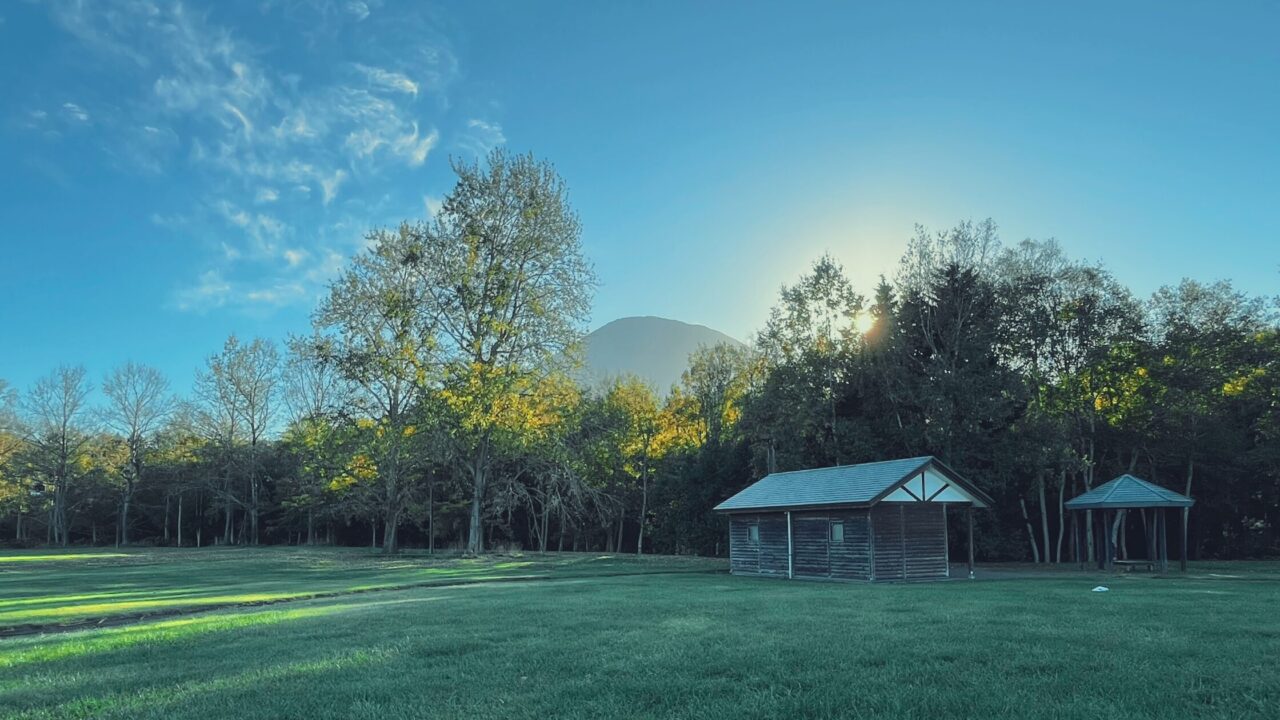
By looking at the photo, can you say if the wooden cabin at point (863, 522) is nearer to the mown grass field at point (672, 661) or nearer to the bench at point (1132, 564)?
the bench at point (1132, 564)

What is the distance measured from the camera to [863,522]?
87.9ft

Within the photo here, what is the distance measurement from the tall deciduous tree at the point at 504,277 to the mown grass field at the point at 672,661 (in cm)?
2433

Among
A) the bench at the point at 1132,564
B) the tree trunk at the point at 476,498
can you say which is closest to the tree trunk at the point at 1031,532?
the bench at the point at 1132,564

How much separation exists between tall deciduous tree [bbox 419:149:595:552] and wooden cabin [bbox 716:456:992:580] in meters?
15.0

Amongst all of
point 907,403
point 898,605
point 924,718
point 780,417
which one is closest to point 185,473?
point 780,417

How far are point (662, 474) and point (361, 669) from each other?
45873mm

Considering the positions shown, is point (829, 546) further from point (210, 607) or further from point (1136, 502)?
point (210, 607)

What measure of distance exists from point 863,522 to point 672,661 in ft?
66.5

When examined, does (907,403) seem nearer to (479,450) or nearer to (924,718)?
(479,450)

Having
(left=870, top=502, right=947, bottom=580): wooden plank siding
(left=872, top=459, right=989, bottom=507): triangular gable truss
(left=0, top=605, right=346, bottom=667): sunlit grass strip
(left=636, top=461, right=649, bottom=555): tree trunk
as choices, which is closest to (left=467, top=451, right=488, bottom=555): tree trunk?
(left=636, top=461, right=649, bottom=555): tree trunk

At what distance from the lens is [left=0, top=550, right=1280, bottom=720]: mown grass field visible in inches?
252

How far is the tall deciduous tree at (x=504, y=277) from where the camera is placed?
39500mm

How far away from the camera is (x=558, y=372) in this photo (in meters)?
40.0

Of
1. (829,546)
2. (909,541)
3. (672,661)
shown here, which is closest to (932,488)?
(909,541)
